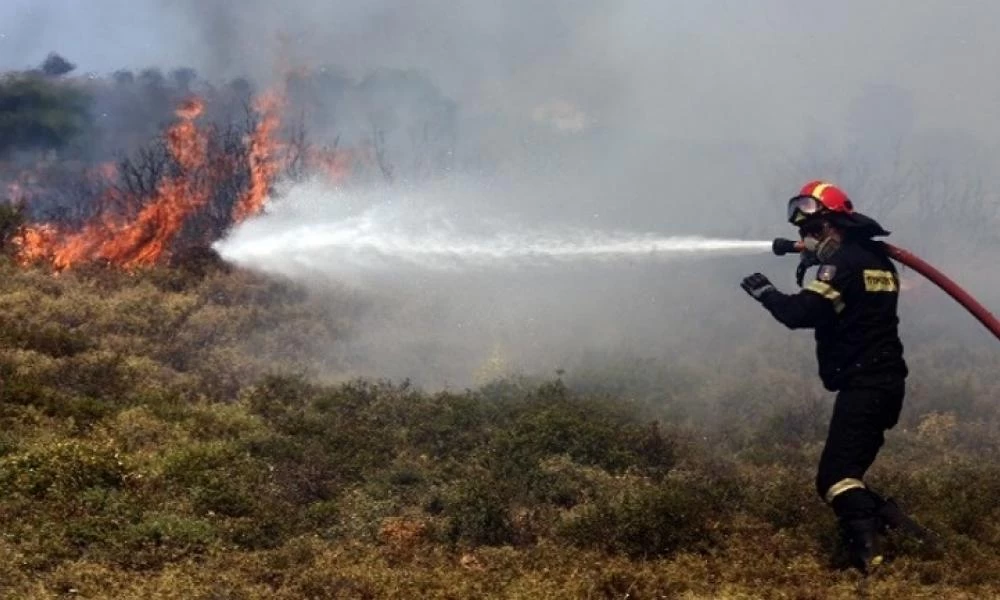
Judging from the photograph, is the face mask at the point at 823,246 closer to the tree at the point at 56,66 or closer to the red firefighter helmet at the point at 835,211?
the red firefighter helmet at the point at 835,211

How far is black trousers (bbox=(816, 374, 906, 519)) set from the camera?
6734 mm

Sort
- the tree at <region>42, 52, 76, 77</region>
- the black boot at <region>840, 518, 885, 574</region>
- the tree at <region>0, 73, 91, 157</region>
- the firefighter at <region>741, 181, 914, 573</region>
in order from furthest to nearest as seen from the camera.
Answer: the tree at <region>42, 52, 76, 77</region>
the tree at <region>0, 73, 91, 157</region>
the firefighter at <region>741, 181, 914, 573</region>
the black boot at <region>840, 518, 885, 574</region>

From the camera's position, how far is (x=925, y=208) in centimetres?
2127

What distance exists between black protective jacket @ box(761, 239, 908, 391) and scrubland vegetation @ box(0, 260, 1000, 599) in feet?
3.99

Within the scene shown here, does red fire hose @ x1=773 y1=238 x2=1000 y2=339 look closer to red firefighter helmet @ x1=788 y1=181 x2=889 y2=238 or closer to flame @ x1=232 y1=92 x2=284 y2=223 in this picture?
red firefighter helmet @ x1=788 y1=181 x2=889 y2=238

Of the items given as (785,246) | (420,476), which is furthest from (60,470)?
(785,246)

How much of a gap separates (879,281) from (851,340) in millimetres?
422

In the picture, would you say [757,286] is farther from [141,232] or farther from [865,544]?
[141,232]

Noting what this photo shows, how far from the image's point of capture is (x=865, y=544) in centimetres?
648

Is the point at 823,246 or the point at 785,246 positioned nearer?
the point at 823,246

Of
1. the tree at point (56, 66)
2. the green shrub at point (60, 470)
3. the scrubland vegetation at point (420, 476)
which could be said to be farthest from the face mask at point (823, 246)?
the tree at point (56, 66)

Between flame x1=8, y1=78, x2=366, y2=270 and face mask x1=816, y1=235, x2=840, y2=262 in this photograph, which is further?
flame x1=8, y1=78, x2=366, y2=270

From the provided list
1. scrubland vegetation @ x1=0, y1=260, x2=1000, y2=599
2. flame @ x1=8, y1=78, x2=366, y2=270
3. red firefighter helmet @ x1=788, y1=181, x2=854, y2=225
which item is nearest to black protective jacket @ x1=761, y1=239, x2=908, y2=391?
red firefighter helmet @ x1=788, y1=181, x2=854, y2=225

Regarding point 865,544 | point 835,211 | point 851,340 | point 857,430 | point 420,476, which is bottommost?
point 420,476
